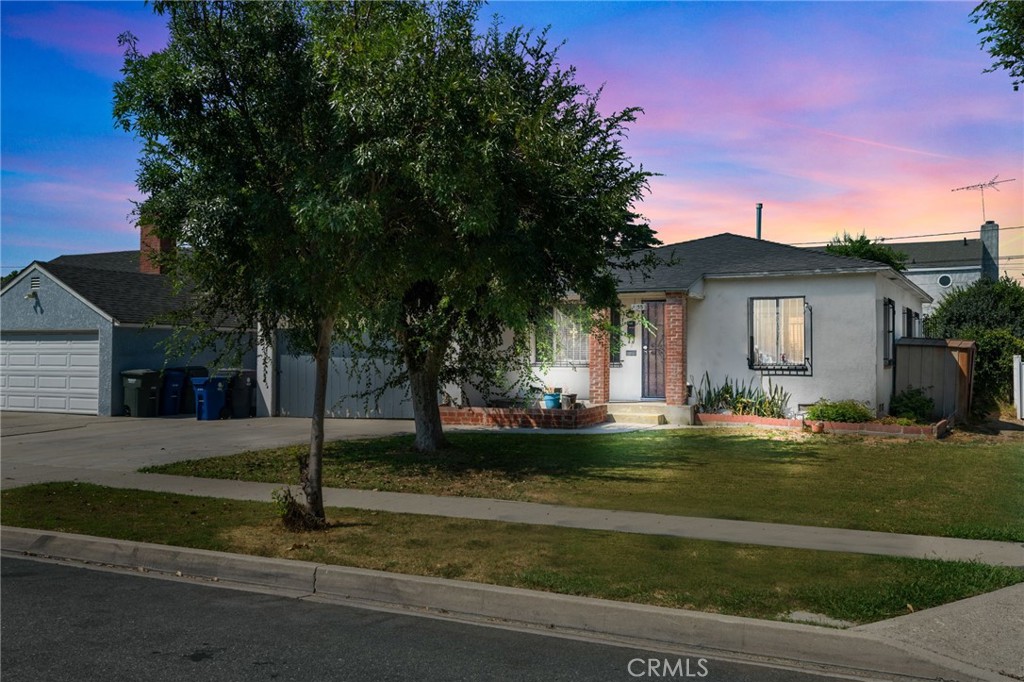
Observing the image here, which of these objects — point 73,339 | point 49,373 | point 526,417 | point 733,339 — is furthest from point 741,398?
point 49,373

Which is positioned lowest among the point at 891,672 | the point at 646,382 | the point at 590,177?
the point at 891,672

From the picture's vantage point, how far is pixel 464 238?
363 inches

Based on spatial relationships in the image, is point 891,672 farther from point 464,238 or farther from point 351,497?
point 351,497

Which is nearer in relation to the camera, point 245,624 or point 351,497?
point 245,624

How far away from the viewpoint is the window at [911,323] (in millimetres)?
22672

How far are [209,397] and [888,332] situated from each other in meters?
16.6

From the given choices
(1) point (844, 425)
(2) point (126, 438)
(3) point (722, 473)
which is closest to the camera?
(3) point (722, 473)

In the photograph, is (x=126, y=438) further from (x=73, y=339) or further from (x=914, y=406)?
(x=914, y=406)

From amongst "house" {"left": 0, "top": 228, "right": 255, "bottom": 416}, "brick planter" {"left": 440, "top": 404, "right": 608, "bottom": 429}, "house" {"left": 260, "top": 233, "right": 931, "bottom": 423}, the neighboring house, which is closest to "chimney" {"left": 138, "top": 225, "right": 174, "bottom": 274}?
"house" {"left": 0, "top": 228, "right": 255, "bottom": 416}

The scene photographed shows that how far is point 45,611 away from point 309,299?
365 cm

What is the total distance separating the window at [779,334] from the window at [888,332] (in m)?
2.01

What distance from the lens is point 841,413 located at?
16625 millimetres

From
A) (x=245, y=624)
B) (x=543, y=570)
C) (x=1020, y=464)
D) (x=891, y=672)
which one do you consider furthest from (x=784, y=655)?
(x=1020, y=464)

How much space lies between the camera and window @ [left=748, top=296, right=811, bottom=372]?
1834 centimetres
